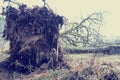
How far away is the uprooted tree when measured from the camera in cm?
1727

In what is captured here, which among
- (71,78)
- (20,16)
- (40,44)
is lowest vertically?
(71,78)

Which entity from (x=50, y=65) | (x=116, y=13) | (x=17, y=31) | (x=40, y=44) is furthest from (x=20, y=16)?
(x=116, y=13)

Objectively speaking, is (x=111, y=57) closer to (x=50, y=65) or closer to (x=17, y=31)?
(x=50, y=65)

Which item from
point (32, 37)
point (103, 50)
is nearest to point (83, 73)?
point (32, 37)

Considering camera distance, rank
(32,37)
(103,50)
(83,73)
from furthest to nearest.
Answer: (103,50)
(32,37)
(83,73)

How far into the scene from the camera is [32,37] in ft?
56.9

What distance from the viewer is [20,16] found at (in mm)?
17391

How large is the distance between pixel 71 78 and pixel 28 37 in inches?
155

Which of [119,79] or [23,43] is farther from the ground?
[23,43]

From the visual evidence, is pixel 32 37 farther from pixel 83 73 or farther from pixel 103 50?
pixel 103 50

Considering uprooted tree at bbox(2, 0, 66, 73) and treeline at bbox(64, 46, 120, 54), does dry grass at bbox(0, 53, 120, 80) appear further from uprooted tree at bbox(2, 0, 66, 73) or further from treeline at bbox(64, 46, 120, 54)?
treeline at bbox(64, 46, 120, 54)

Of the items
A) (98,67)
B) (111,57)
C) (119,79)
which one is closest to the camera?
(119,79)

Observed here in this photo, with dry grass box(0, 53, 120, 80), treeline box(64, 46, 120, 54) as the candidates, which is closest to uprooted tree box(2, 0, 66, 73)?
dry grass box(0, 53, 120, 80)

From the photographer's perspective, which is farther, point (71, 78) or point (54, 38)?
point (54, 38)
